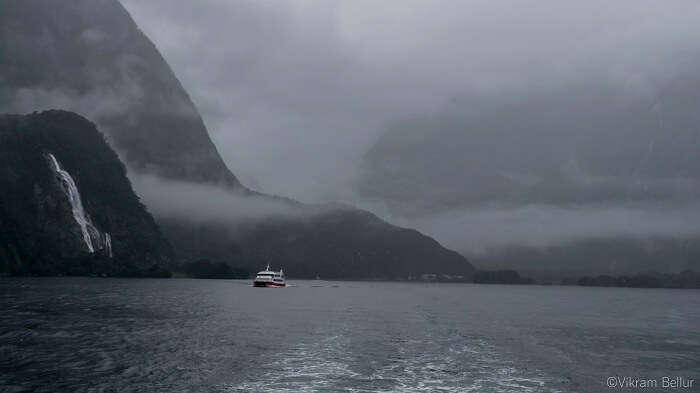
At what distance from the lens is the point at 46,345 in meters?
48.0

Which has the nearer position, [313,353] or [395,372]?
[395,372]

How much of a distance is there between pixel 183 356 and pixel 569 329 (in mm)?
51972

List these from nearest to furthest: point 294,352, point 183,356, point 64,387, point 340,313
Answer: point 64,387 → point 183,356 → point 294,352 → point 340,313

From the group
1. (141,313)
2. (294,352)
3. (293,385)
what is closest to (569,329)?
(294,352)

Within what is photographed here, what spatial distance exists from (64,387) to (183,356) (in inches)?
497

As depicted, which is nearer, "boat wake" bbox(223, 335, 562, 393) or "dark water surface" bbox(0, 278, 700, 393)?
"boat wake" bbox(223, 335, 562, 393)

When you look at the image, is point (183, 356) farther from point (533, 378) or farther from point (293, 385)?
point (533, 378)

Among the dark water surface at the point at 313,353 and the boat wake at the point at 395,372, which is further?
the dark water surface at the point at 313,353

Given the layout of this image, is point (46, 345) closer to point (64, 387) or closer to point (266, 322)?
point (64, 387)

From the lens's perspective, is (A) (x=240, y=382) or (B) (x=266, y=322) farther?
(B) (x=266, y=322)

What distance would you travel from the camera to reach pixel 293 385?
126ft

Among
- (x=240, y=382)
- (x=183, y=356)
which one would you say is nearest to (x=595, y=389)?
(x=240, y=382)

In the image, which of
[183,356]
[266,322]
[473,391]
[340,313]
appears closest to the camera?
[473,391]

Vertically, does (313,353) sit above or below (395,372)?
above
